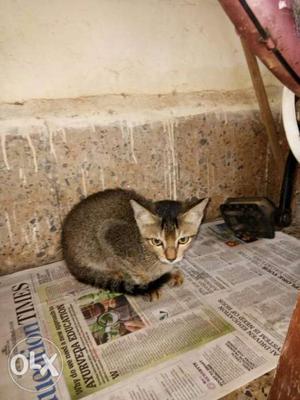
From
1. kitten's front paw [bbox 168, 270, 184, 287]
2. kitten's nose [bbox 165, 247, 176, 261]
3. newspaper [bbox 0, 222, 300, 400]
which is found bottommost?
newspaper [bbox 0, 222, 300, 400]

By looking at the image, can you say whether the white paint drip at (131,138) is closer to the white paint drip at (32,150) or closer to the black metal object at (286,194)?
the white paint drip at (32,150)

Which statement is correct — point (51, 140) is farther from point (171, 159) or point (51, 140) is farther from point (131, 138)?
point (171, 159)

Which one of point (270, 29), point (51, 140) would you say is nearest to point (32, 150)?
point (51, 140)

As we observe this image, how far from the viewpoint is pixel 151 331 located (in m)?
0.66

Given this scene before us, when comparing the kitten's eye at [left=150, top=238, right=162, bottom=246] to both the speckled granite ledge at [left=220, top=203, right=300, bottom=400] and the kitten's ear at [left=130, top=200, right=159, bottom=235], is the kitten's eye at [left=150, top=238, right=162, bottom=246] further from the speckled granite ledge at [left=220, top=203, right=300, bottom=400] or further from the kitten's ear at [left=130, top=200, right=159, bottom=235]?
the speckled granite ledge at [left=220, top=203, right=300, bottom=400]

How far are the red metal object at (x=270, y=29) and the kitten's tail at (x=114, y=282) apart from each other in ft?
2.11

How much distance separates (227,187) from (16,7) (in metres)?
0.95

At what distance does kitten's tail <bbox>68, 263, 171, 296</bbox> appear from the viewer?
787 millimetres

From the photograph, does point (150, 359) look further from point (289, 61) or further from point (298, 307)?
point (289, 61)

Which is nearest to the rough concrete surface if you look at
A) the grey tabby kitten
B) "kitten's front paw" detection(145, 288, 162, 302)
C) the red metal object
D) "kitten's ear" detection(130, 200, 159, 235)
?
the grey tabby kitten

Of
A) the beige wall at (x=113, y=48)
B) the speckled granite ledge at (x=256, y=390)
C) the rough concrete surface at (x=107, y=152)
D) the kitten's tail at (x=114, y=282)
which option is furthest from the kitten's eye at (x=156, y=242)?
the beige wall at (x=113, y=48)

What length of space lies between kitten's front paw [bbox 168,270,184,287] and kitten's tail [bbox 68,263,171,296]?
13 mm

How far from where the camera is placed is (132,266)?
2.64 ft

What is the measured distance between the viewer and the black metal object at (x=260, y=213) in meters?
1.00
